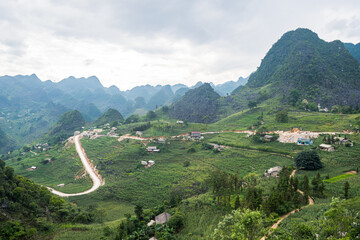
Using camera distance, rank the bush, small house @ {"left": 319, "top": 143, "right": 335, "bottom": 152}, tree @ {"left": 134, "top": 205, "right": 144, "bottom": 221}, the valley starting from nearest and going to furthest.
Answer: the valley → the bush → tree @ {"left": 134, "top": 205, "right": 144, "bottom": 221} → small house @ {"left": 319, "top": 143, "right": 335, "bottom": 152}

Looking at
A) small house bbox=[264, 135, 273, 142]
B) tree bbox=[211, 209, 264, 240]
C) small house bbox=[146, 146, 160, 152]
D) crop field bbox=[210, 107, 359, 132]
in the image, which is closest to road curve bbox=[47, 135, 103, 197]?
small house bbox=[146, 146, 160, 152]

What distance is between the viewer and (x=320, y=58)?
117 metres

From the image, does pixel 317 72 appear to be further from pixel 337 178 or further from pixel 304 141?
pixel 337 178

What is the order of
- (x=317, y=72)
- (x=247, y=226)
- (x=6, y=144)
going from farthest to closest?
(x=6, y=144) → (x=317, y=72) → (x=247, y=226)

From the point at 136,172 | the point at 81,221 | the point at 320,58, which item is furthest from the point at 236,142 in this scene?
the point at 320,58

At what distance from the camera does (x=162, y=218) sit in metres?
27.3

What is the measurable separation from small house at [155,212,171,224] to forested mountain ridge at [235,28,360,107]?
99.9 metres

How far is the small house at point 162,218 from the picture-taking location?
2696cm

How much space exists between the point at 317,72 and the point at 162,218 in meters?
123

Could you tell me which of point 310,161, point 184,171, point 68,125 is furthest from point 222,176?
point 68,125

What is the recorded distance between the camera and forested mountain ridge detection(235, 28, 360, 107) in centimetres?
9562

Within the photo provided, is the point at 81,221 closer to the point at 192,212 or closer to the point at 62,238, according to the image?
the point at 62,238

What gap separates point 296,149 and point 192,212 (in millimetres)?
36403

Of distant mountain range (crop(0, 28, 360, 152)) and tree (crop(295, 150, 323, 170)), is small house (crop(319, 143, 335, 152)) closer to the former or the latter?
tree (crop(295, 150, 323, 170))
